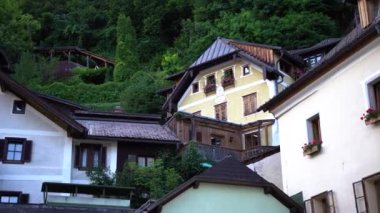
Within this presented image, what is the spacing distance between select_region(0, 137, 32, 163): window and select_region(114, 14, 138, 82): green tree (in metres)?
37.9

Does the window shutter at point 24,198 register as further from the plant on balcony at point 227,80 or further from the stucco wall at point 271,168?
the plant on balcony at point 227,80

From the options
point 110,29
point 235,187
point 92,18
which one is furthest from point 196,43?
point 235,187

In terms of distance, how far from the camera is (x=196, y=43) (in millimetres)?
60094

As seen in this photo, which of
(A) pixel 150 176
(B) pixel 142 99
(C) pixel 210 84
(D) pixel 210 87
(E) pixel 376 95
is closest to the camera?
(E) pixel 376 95

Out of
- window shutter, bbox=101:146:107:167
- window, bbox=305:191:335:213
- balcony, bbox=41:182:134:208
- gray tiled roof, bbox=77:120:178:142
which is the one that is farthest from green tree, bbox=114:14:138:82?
window, bbox=305:191:335:213

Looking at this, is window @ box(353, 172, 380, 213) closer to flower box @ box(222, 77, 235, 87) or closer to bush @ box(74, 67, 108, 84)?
flower box @ box(222, 77, 235, 87)

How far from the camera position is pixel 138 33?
268 ft

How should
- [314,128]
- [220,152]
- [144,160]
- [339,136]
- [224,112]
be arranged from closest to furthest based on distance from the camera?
[339,136], [314,128], [144,160], [220,152], [224,112]

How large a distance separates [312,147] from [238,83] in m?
22.4

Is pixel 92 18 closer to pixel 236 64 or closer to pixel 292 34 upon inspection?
pixel 292 34

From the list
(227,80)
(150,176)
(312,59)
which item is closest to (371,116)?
(150,176)

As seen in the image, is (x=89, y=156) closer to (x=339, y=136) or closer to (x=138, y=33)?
(x=339, y=136)

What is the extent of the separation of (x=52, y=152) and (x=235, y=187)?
11.8 m

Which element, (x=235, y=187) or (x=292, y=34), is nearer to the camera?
(x=235, y=187)
